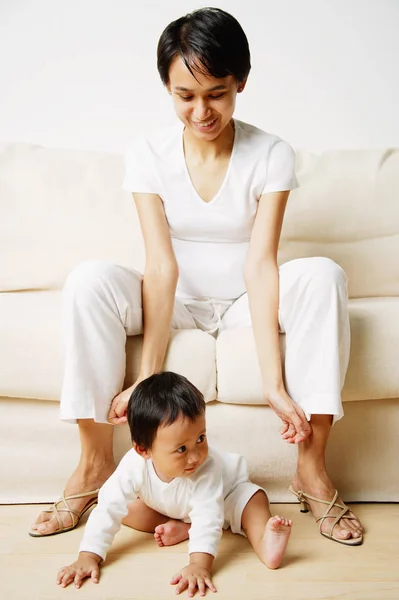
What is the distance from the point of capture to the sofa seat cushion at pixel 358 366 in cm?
173

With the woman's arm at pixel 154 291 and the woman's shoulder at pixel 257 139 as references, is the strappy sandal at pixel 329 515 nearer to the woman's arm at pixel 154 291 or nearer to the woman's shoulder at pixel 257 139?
the woman's arm at pixel 154 291

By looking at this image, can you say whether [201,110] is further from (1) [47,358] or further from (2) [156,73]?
(2) [156,73]

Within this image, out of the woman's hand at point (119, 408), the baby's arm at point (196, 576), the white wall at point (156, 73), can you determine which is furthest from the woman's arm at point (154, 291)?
the white wall at point (156, 73)

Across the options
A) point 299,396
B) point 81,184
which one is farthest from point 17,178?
point 299,396

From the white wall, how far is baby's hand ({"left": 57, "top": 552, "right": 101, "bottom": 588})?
69.8 inches

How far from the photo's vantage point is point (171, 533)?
5.31ft

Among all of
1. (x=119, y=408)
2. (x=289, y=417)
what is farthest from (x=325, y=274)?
(x=119, y=408)

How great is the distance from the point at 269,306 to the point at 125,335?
321 millimetres

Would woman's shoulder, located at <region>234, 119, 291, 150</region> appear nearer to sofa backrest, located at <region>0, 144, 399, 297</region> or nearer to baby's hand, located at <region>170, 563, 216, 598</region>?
sofa backrest, located at <region>0, 144, 399, 297</region>

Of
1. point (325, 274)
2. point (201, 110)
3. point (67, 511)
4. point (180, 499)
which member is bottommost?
point (67, 511)

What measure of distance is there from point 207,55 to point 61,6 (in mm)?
1452

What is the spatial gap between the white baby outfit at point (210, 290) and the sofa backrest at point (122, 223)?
0.39 metres

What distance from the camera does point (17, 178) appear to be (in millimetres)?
2369

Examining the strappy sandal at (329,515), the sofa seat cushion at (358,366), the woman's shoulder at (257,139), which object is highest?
the woman's shoulder at (257,139)
